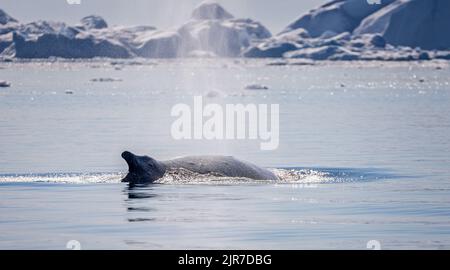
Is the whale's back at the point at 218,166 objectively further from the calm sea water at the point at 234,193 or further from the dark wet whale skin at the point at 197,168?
the calm sea water at the point at 234,193

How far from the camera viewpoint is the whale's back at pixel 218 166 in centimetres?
2995

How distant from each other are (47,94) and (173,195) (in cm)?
7341

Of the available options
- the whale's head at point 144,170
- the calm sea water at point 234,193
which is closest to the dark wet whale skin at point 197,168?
the whale's head at point 144,170

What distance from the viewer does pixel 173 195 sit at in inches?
1057

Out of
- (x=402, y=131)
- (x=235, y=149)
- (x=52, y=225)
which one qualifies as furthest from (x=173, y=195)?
(x=402, y=131)

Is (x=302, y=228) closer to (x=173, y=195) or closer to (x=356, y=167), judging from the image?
(x=173, y=195)

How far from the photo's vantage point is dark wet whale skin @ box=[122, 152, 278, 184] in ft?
95.8

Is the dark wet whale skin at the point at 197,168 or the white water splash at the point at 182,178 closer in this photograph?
the dark wet whale skin at the point at 197,168

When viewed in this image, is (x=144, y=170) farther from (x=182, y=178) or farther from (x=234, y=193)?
(x=234, y=193)

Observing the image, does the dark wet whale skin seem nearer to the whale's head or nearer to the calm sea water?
the whale's head

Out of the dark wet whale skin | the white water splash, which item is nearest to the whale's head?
the dark wet whale skin

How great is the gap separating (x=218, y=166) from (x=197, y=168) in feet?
1.81

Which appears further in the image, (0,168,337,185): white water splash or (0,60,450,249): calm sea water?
(0,168,337,185): white water splash
